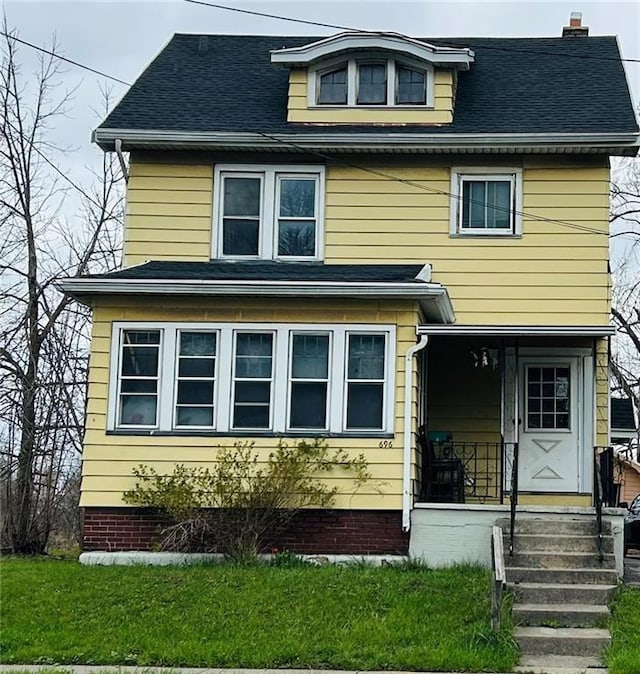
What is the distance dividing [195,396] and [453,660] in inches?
241

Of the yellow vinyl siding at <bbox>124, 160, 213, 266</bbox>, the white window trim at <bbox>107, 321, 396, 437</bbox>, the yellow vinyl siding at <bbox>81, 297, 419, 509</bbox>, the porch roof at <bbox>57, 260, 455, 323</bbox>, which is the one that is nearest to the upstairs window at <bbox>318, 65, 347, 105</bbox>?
the yellow vinyl siding at <bbox>124, 160, 213, 266</bbox>

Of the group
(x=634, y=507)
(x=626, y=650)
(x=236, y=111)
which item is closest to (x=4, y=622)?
(x=626, y=650)

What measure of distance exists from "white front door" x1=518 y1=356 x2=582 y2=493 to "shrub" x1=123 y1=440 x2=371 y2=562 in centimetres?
337

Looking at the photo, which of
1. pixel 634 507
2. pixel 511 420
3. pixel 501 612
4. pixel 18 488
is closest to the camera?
pixel 501 612

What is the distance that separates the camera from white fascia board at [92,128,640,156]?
55.9ft

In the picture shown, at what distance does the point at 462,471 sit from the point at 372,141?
5110mm

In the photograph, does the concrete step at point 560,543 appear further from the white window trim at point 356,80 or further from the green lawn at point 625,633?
the white window trim at point 356,80

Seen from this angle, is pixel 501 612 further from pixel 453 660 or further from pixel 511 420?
pixel 511 420

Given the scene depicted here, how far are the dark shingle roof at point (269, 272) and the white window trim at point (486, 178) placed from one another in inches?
39.5

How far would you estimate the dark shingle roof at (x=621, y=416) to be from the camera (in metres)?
22.5

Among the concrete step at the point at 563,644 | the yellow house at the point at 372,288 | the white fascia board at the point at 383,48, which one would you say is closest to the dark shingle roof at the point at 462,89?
the yellow house at the point at 372,288

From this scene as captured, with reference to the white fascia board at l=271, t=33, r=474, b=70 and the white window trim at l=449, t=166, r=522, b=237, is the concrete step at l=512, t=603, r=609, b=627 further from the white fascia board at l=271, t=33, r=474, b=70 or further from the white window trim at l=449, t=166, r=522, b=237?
the white fascia board at l=271, t=33, r=474, b=70

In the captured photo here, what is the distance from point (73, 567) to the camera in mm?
14445

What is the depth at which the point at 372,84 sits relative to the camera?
18.2 metres
